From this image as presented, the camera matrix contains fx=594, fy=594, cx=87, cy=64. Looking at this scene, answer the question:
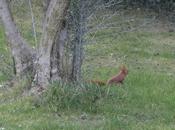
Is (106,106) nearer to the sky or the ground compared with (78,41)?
nearer to the ground

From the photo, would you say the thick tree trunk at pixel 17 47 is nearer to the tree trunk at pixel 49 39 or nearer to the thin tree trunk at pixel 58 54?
the tree trunk at pixel 49 39

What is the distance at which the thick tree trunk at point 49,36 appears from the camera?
776 cm

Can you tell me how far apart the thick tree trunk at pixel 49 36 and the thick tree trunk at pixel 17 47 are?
516 mm

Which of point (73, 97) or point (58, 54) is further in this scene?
point (58, 54)

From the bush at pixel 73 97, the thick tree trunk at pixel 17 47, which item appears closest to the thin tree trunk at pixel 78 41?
the bush at pixel 73 97

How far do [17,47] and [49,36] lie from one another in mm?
861

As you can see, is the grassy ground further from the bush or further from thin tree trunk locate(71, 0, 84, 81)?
thin tree trunk locate(71, 0, 84, 81)

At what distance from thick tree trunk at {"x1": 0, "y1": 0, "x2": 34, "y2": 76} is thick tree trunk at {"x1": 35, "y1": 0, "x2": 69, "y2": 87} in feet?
1.69

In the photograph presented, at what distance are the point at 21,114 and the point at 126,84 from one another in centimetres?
220

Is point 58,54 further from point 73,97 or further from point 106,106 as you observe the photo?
point 106,106

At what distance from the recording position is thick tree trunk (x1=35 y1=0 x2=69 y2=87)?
7762 millimetres

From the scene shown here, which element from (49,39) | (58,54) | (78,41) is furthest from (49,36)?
(78,41)

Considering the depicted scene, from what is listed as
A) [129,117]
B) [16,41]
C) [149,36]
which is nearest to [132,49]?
[149,36]

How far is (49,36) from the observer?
7844 mm
